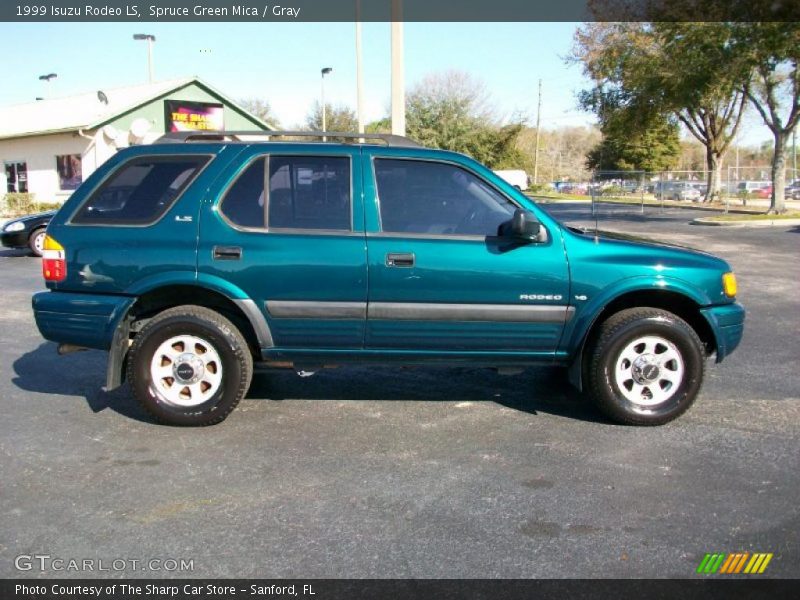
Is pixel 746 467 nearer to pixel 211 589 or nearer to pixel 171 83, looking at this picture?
pixel 211 589

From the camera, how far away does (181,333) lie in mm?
4809

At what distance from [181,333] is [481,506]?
90.9 inches

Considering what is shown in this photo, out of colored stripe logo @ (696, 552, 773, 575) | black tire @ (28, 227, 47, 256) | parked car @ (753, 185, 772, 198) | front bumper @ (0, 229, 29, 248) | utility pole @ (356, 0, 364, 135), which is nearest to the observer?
colored stripe logo @ (696, 552, 773, 575)

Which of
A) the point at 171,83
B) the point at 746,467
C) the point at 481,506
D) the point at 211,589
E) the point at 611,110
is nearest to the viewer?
the point at 211,589

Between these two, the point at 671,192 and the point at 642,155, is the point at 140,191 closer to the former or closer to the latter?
the point at 671,192

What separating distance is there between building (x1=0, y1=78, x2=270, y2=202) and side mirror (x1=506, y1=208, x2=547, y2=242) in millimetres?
23328

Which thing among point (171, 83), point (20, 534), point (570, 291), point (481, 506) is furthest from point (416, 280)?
point (171, 83)

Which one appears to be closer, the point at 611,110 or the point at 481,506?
the point at 481,506

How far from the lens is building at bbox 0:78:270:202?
1064 inches

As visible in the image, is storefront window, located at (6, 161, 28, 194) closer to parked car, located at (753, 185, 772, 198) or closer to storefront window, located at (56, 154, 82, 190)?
storefront window, located at (56, 154, 82, 190)

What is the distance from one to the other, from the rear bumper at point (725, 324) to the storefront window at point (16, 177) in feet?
102

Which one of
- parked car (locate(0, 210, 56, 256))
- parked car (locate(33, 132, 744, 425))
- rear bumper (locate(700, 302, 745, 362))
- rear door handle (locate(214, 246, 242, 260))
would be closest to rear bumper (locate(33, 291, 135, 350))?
parked car (locate(33, 132, 744, 425))

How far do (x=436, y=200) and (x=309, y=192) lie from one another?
34.1 inches

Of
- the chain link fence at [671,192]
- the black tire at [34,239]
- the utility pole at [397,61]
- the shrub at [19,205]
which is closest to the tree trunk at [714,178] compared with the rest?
the chain link fence at [671,192]
